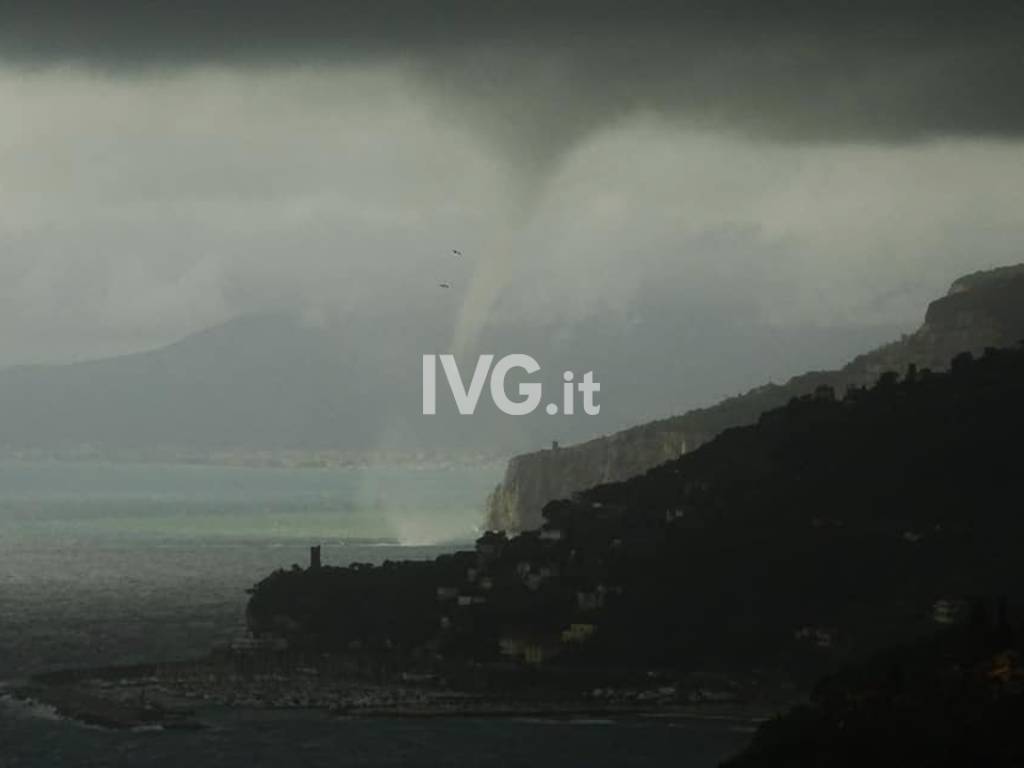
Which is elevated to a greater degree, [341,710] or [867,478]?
[867,478]

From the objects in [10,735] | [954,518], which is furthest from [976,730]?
[954,518]

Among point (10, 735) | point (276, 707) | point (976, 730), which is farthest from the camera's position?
point (276, 707)

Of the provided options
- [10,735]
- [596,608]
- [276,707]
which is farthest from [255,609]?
[10,735]

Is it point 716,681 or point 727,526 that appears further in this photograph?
point 727,526

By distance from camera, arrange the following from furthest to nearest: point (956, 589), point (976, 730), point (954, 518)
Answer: point (954, 518)
point (956, 589)
point (976, 730)

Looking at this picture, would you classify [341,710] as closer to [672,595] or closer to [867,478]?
[672,595]

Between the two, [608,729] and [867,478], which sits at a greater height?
[867,478]

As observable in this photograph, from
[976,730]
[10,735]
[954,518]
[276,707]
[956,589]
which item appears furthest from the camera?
[954,518]

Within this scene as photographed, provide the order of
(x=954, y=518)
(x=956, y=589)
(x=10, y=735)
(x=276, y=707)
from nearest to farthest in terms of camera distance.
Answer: (x=10, y=735) < (x=276, y=707) < (x=956, y=589) < (x=954, y=518)

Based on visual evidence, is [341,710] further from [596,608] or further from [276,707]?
[596,608]
